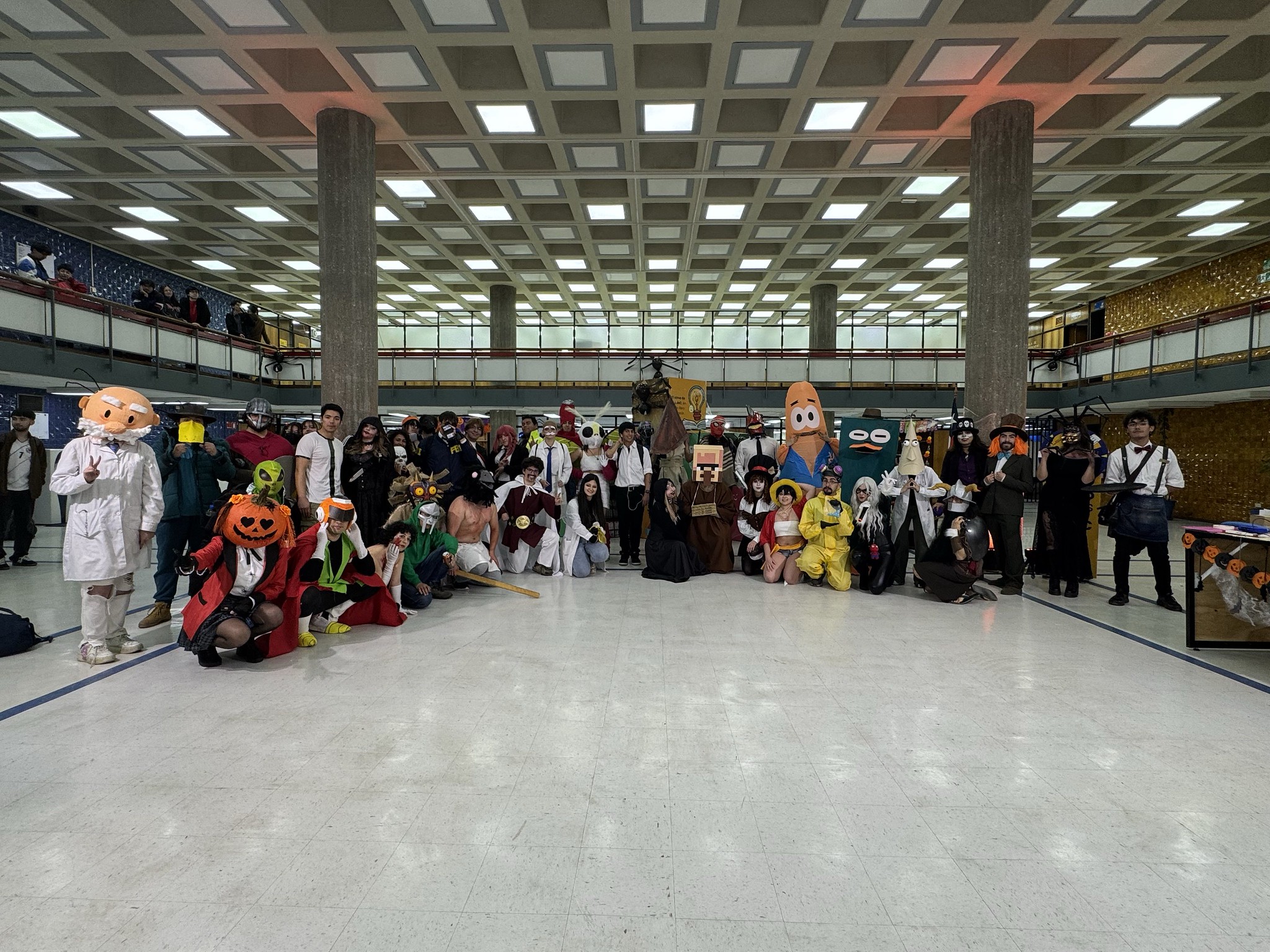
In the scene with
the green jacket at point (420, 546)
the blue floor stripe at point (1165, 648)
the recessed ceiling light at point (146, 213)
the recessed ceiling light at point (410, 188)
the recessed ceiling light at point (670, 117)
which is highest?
the recessed ceiling light at point (670, 117)

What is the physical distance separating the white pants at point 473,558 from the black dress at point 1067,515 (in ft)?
18.4

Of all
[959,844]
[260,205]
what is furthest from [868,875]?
[260,205]

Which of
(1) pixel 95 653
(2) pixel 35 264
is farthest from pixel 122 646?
(2) pixel 35 264

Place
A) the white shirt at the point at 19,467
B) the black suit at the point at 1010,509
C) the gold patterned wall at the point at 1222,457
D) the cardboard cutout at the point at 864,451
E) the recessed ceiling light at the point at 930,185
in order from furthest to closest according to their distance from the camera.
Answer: the gold patterned wall at the point at 1222,457 → the recessed ceiling light at the point at 930,185 → the cardboard cutout at the point at 864,451 → the white shirt at the point at 19,467 → the black suit at the point at 1010,509

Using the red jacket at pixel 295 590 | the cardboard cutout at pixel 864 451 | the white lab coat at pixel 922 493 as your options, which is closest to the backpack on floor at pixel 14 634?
the red jacket at pixel 295 590

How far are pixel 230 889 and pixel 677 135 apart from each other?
33.8 feet

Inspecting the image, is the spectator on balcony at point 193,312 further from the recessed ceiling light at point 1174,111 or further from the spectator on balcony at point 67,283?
the recessed ceiling light at point 1174,111

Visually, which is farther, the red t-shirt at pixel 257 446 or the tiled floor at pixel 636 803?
the red t-shirt at pixel 257 446

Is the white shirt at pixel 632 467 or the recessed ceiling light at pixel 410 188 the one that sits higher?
the recessed ceiling light at pixel 410 188

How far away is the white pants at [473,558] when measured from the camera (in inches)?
257

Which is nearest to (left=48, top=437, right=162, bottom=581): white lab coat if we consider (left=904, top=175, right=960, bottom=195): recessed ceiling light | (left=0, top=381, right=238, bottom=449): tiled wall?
(left=0, top=381, right=238, bottom=449): tiled wall

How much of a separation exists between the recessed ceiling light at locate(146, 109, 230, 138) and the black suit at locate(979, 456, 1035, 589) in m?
11.2

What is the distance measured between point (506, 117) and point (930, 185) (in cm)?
747

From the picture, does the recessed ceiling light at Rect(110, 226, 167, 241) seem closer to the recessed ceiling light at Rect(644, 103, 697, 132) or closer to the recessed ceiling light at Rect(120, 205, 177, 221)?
the recessed ceiling light at Rect(120, 205, 177, 221)
